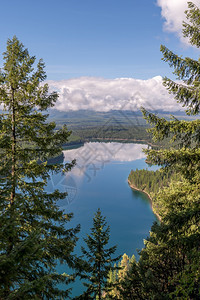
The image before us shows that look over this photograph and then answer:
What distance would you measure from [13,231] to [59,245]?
3337 mm

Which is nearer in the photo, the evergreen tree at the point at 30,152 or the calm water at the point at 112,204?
the evergreen tree at the point at 30,152

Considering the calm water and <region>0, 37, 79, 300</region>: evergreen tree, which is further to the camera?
the calm water

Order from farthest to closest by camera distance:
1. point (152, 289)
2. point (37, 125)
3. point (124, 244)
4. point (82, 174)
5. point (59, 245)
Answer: point (82, 174)
point (124, 244)
point (152, 289)
point (37, 125)
point (59, 245)

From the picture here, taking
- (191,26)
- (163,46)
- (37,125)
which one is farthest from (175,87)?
(37,125)

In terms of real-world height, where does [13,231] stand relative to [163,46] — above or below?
below

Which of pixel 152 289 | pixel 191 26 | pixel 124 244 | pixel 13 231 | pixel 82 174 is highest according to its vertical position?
pixel 82 174

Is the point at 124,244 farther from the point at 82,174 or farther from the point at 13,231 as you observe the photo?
the point at 82,174

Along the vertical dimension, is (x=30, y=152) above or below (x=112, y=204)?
below

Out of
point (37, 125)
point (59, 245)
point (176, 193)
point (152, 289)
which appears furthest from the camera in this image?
point (152, 289)

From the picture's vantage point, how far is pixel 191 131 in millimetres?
5895

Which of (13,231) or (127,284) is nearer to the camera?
(13,231)

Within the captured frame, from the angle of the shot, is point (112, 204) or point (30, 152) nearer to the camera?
point (30, 152)

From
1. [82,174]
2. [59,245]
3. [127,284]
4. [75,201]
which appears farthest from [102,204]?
[59,245]

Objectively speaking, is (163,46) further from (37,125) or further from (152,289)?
(152,289)
